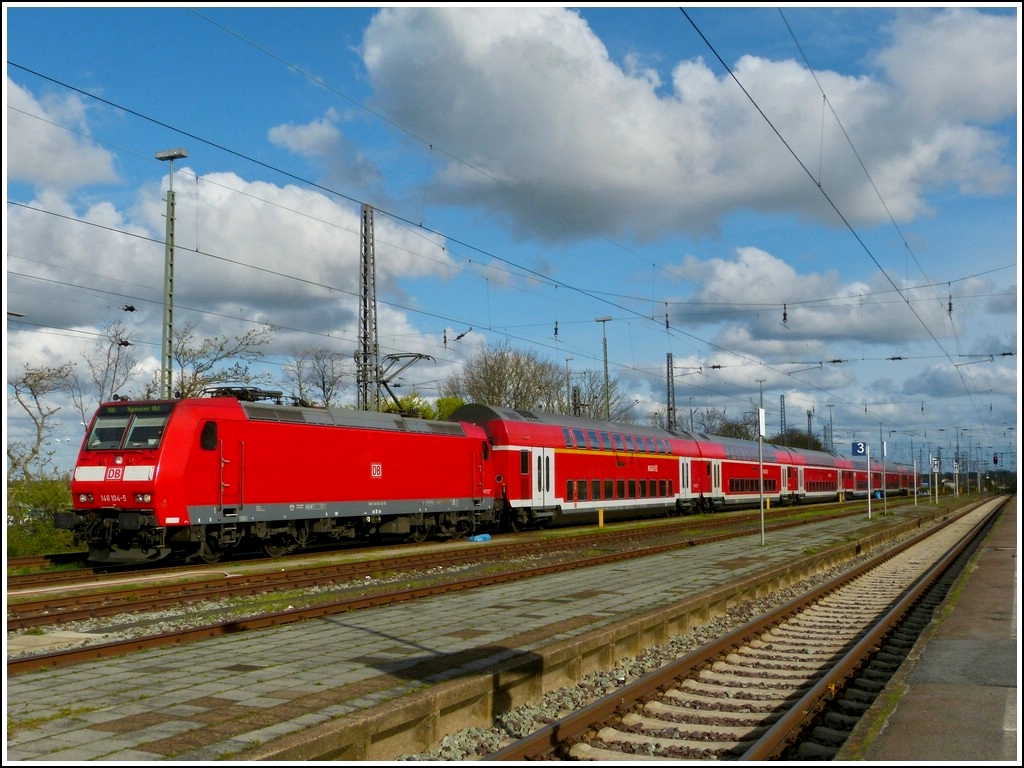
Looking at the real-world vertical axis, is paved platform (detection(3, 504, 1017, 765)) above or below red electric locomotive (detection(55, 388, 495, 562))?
below

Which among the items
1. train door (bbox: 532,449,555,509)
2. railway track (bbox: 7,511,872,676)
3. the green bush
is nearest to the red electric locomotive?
railway track (bbox: 7,511,872,676)

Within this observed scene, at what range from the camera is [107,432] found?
791 inches

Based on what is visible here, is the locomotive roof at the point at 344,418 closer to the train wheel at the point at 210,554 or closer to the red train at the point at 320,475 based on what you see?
the red train at the point at 320,475

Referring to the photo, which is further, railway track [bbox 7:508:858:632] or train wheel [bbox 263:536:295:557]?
train wheel [bbox 263:536:295:557]

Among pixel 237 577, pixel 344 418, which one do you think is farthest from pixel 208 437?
pixel 344 418

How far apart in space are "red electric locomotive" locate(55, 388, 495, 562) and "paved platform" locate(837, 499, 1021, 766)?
45.6 ft

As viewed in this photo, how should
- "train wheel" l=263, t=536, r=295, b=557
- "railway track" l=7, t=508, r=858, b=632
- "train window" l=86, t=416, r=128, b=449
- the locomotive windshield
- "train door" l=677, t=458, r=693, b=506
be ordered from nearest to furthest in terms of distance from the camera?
"railway track" l=7, t=508, r=858, b=632, the locomotive windshield, "train window" l=86, t=416, r=128, b=449, "train wheel" l=263, t=536, r=295, b=557, "train door" l=677, t=458, r=693, b=506

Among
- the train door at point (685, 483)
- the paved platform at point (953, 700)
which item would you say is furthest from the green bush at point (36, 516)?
the train door at point (685, 483)

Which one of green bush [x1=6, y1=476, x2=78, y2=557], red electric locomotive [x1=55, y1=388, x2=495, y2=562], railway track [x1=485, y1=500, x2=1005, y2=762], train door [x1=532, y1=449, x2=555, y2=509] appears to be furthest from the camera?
train door [x1=532, y1=449, x2=555, y2=509]

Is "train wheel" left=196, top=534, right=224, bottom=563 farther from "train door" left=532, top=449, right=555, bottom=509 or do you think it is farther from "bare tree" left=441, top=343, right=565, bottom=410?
"bare tree" left=441, top=343, right=565, bottom=410

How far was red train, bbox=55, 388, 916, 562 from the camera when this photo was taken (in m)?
19.4

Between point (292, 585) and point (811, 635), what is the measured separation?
29.5 feet

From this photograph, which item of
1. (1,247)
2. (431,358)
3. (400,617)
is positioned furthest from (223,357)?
(1,247)

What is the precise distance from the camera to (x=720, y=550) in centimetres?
2488
